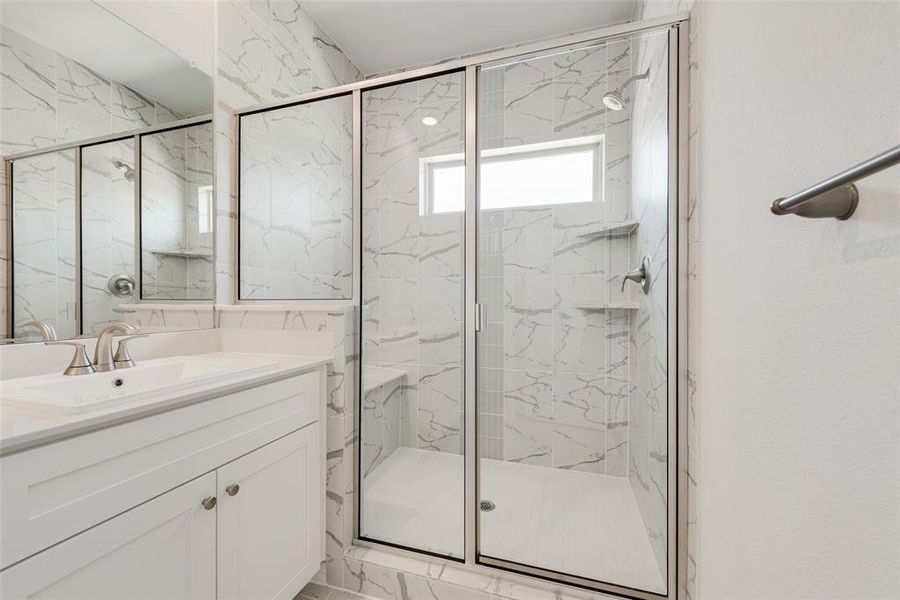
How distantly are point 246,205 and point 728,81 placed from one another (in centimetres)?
186

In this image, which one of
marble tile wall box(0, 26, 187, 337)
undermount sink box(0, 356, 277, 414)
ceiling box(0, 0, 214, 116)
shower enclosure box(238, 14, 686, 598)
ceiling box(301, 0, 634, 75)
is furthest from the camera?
ceiling box(301, 0, 634, 75)

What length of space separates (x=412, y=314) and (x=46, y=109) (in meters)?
1.35

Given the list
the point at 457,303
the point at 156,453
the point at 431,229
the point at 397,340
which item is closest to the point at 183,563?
the point at 156,453

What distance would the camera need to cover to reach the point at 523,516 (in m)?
1.59

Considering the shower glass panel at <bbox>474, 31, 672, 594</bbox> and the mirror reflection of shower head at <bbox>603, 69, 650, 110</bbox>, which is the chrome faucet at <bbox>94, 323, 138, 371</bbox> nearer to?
the shower glass panel at <bbox>474, 31, 672, 594</bbox>

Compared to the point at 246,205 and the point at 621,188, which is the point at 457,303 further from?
the point at 246,205

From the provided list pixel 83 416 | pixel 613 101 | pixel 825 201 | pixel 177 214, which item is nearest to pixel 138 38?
pixel 177 214

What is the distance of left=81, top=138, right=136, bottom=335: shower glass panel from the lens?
49.1 inches

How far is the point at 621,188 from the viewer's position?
1.57m

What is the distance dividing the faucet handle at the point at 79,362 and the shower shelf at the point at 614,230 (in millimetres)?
1737

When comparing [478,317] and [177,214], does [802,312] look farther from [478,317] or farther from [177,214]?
[177,214]

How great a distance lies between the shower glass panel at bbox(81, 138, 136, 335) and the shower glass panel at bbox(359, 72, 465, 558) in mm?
822

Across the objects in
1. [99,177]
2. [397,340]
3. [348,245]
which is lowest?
[397,340]

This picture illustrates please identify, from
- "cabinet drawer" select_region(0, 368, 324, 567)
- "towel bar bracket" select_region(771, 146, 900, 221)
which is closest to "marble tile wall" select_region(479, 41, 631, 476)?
"cabinet drawer" select_region(0, 368, 324, 567)
